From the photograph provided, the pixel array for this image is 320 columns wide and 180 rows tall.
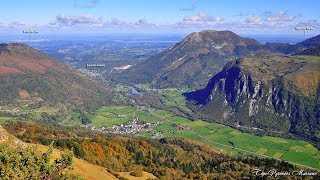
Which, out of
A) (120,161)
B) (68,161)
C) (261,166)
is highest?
(68,161)

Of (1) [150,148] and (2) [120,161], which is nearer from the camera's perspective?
(2) [120,161]

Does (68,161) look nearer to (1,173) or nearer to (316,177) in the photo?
(1,173)

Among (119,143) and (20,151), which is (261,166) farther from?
(20,151)

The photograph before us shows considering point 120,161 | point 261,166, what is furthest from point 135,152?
point 261,166

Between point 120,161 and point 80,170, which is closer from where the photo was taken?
point 80,170

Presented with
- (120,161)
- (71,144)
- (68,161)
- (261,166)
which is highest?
(68,161)

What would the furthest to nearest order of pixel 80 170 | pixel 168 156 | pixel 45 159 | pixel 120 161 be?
1. pixel 168 156
2. pixel 120 161
3. pixel 80 170
4. pixel 45 159

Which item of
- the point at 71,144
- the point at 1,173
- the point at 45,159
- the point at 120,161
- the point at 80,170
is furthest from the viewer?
the point at 120,161

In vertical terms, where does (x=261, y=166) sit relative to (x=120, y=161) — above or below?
below

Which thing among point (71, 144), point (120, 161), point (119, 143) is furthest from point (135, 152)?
point (71, 144)
